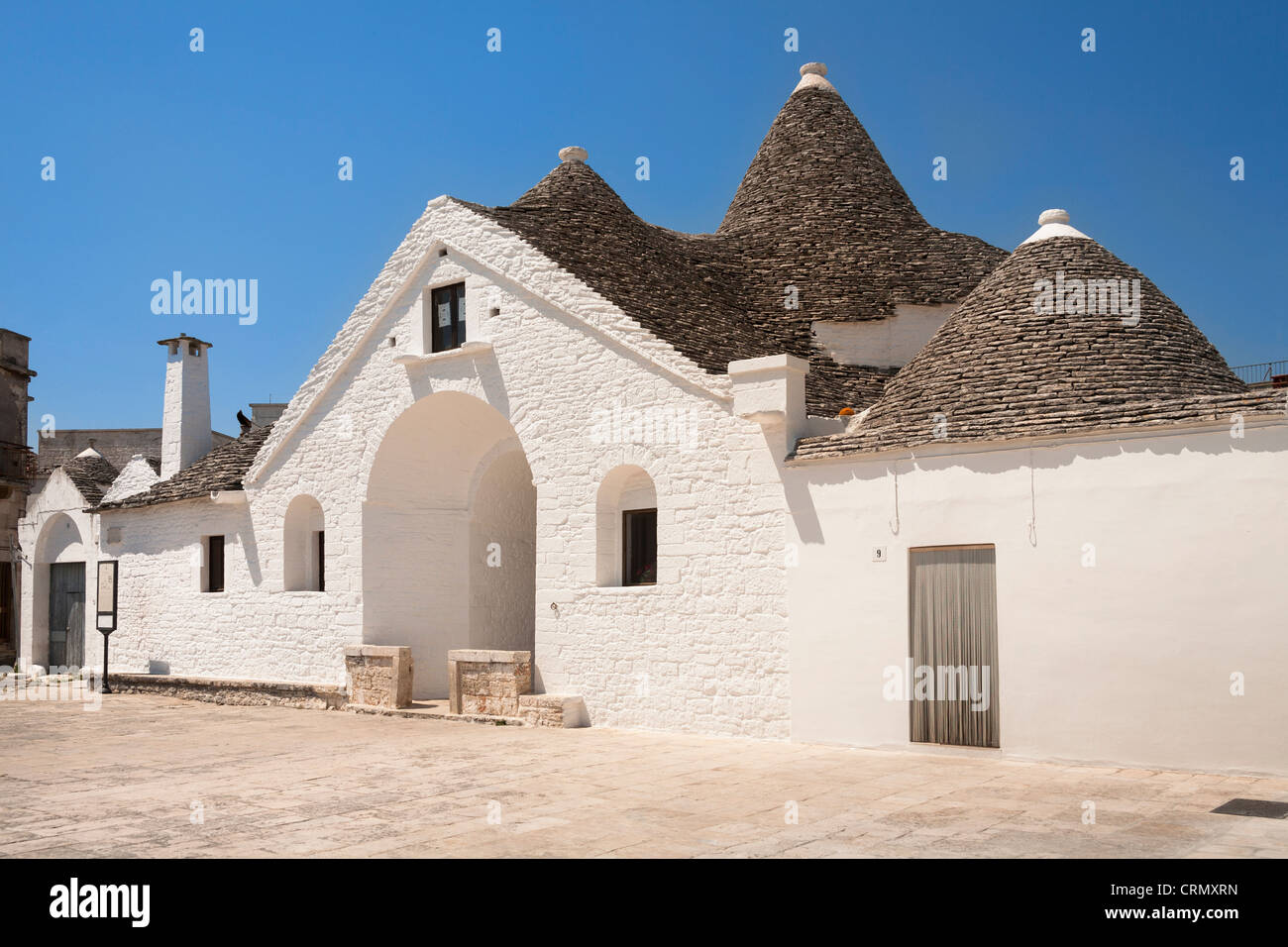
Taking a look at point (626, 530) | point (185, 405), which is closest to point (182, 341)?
point (185, 405)

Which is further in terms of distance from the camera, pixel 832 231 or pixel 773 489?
pixel 832 231

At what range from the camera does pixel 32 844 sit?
23.9ft

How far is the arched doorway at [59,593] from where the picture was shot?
79.2 ft

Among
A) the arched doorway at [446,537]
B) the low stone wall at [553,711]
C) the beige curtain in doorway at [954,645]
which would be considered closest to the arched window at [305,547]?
the arched doorway at [446,537]

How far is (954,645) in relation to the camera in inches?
431

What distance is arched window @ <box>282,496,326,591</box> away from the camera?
18.7 metres

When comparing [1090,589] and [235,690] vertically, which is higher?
[1090,589]

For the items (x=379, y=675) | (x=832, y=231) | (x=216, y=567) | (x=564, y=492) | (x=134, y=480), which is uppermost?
(x=832, y=231)

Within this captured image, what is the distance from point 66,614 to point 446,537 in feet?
38.8

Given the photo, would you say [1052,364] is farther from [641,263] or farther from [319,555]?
[319,555]

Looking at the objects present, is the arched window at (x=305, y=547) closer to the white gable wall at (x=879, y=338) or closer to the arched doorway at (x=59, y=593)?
the arched doorway at (x=59, y=593)

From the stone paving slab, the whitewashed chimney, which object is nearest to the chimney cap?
the whitewashed chimney

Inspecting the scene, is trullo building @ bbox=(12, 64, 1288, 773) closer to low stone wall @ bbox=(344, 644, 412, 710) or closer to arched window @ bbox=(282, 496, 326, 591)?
arched window @ bbox=(282, 496, 326, 591)
